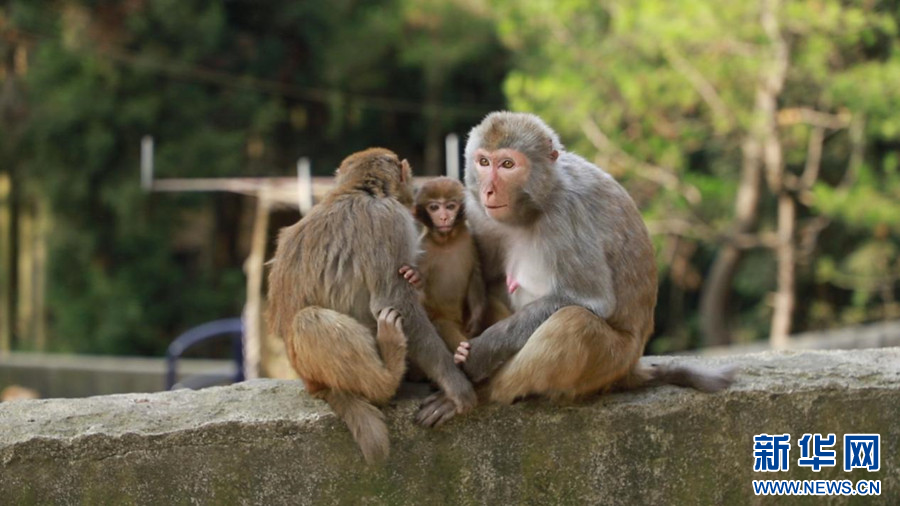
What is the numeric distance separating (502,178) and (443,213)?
284 mm

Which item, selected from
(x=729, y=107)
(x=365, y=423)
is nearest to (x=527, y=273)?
(x=365, y=423)

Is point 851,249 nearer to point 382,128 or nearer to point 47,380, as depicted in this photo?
point 382,128

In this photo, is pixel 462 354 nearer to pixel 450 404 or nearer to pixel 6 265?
pixel 450 404

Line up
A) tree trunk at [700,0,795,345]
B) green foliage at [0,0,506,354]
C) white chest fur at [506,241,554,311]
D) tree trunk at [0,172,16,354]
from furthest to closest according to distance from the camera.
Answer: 1. tree trunk at [0,172,16,354]
2. green foliage at [0,0,506,354]
3. tree trunk at [700,0,795,345]
4. white chest fur at [506,241,554,311]

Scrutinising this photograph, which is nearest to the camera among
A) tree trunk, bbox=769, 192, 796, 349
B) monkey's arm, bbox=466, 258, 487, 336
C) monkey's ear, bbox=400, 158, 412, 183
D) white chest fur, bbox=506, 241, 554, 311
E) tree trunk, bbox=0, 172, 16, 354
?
white chest fur, bbox=506, 241, 554, 311

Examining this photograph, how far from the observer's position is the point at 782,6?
10617 mm

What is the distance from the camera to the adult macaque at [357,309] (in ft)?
10.0

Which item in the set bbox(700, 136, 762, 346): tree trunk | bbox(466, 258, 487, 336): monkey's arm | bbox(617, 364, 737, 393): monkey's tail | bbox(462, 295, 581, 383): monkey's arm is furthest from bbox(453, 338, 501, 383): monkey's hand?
bbox(700, 136, 762, 346): tree trunk

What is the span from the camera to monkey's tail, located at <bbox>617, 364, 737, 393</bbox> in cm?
335

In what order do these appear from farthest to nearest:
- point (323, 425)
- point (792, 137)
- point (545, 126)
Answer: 1. point (792, 137)
2. point (545, 126)
3. point (323, 425)

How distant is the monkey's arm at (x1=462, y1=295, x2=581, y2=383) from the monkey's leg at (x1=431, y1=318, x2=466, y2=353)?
146 millimetres

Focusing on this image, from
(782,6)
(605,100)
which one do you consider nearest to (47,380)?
(605,100)

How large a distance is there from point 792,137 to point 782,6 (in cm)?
214

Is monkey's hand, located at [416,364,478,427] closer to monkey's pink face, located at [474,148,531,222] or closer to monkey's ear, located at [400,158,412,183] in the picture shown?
monkey's pink face, located at [474,148,531,222]
